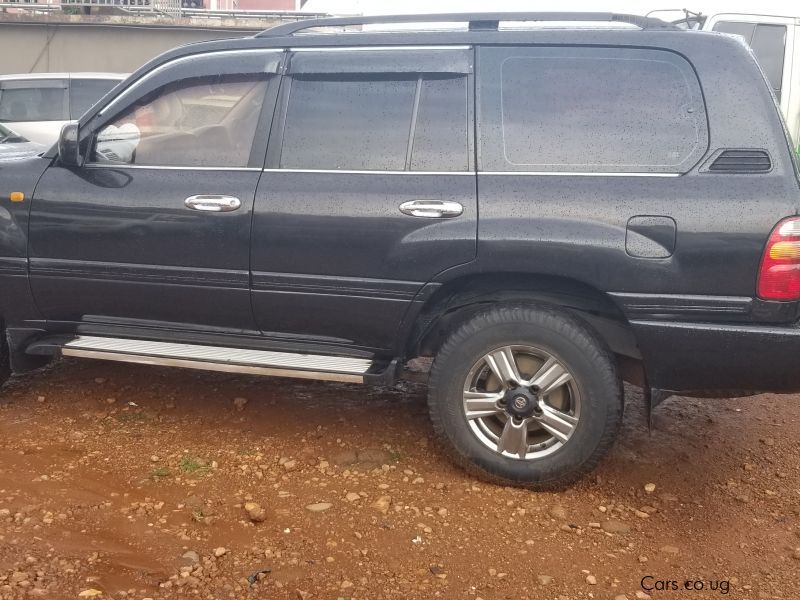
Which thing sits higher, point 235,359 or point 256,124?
point 256,124

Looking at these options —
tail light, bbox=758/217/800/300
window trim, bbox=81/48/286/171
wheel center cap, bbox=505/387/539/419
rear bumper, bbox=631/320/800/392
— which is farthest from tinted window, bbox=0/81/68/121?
tail light, bbox=758/217/800/300

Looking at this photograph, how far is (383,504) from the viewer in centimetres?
337

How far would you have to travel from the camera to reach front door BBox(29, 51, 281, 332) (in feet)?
12.3

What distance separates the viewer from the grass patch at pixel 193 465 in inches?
143

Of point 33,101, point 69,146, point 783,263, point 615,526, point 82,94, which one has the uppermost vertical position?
point 82,94

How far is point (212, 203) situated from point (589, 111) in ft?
5.52

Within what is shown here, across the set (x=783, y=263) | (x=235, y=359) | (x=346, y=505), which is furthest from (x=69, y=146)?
(x=783, y=263)

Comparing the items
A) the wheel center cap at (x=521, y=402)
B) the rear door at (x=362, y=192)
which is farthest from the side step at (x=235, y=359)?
the wheel center cap at (x=521, y=402)

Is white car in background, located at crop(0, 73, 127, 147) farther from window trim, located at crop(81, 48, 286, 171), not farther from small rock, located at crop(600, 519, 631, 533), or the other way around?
small rock, located at crop(600, 519, 631, 533)

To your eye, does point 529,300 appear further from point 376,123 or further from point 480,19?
point 480,19

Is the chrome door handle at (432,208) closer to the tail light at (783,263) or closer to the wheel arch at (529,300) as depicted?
the wheel arch at (529,300)

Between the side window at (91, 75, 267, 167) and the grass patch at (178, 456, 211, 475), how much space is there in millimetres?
1352

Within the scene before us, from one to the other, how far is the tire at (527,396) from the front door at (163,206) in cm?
102

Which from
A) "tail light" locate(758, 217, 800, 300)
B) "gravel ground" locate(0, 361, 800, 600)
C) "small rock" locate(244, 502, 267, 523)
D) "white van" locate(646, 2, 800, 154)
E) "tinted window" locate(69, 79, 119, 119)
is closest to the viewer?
"gravel ground" locate(0, 361, 800, 600)
